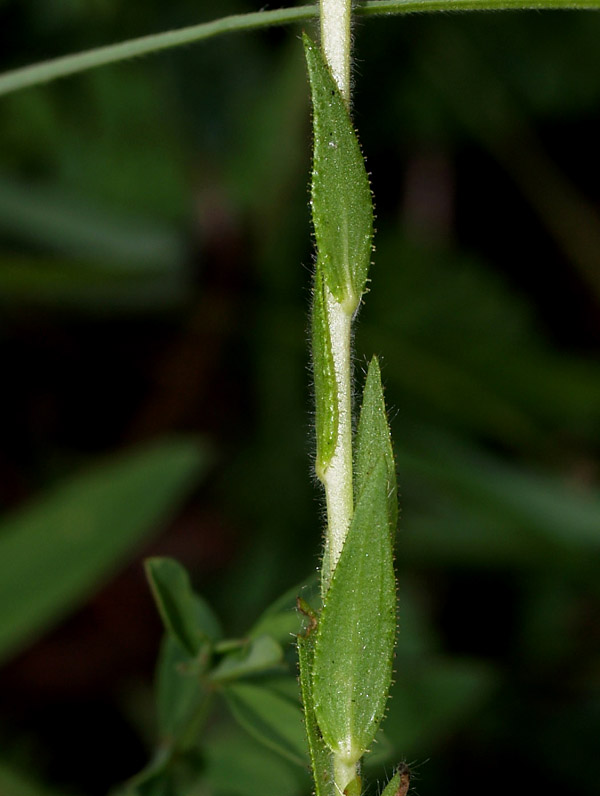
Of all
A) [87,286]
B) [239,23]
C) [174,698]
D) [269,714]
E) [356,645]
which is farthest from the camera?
[87,286]

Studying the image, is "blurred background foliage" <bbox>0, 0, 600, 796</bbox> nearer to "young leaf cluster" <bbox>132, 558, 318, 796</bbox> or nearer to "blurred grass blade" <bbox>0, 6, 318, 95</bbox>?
"young leaf cluster" <bbox>132, 558, 318, 796</bbox>

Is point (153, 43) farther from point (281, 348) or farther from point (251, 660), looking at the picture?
point (281, 348)

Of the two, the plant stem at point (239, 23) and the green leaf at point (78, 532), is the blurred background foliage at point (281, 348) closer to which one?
the green leaf at point (78, 532)

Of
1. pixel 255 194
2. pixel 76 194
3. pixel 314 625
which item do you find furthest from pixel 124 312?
pixel 314 625

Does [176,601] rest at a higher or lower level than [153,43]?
lower

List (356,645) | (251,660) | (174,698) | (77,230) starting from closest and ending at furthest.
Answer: (356,645) → (251,660) → (174,698) → (77,230)

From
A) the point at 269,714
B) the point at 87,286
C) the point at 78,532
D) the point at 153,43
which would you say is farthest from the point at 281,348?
the point at 153,43

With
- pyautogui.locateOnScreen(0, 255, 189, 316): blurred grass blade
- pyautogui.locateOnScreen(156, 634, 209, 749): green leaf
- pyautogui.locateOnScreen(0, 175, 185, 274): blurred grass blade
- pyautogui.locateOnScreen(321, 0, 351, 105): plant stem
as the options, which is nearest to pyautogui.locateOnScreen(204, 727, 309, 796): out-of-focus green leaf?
pyautogui.locateOnScreen(156, 634, 209, 749): green leaf
